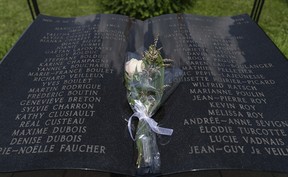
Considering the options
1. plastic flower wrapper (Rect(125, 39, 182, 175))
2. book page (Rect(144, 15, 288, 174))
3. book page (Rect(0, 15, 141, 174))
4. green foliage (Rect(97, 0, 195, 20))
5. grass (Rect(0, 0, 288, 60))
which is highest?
plastic flower wrapper (Rect(125, 39, 182, 175))

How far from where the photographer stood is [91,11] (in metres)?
6.68

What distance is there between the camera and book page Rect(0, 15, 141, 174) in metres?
2.18

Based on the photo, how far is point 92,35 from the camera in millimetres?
3693

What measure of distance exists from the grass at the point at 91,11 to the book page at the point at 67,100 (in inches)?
110

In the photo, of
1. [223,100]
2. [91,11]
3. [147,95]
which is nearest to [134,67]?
[147,95]

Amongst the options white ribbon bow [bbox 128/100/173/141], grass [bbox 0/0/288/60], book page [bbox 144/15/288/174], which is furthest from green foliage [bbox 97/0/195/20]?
white ribbon bow [bbox 128/100/173/141]

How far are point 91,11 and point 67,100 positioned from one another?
4499 millimetres

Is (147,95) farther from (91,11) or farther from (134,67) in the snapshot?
(91,11)

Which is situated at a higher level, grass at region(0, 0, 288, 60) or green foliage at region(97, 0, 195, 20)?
green foliage at region(97, 0, 195, 20)

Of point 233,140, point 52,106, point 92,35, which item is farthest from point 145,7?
point 233,140

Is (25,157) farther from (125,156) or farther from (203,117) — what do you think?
(203,117)

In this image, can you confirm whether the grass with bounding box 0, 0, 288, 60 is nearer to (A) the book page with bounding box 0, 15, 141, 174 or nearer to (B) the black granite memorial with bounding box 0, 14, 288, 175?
(B) the black granite memorial with bounding box 0, 14, 288, 175

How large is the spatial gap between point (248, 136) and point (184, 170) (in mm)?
642

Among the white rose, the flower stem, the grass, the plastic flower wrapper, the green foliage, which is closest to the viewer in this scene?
the flower stem
